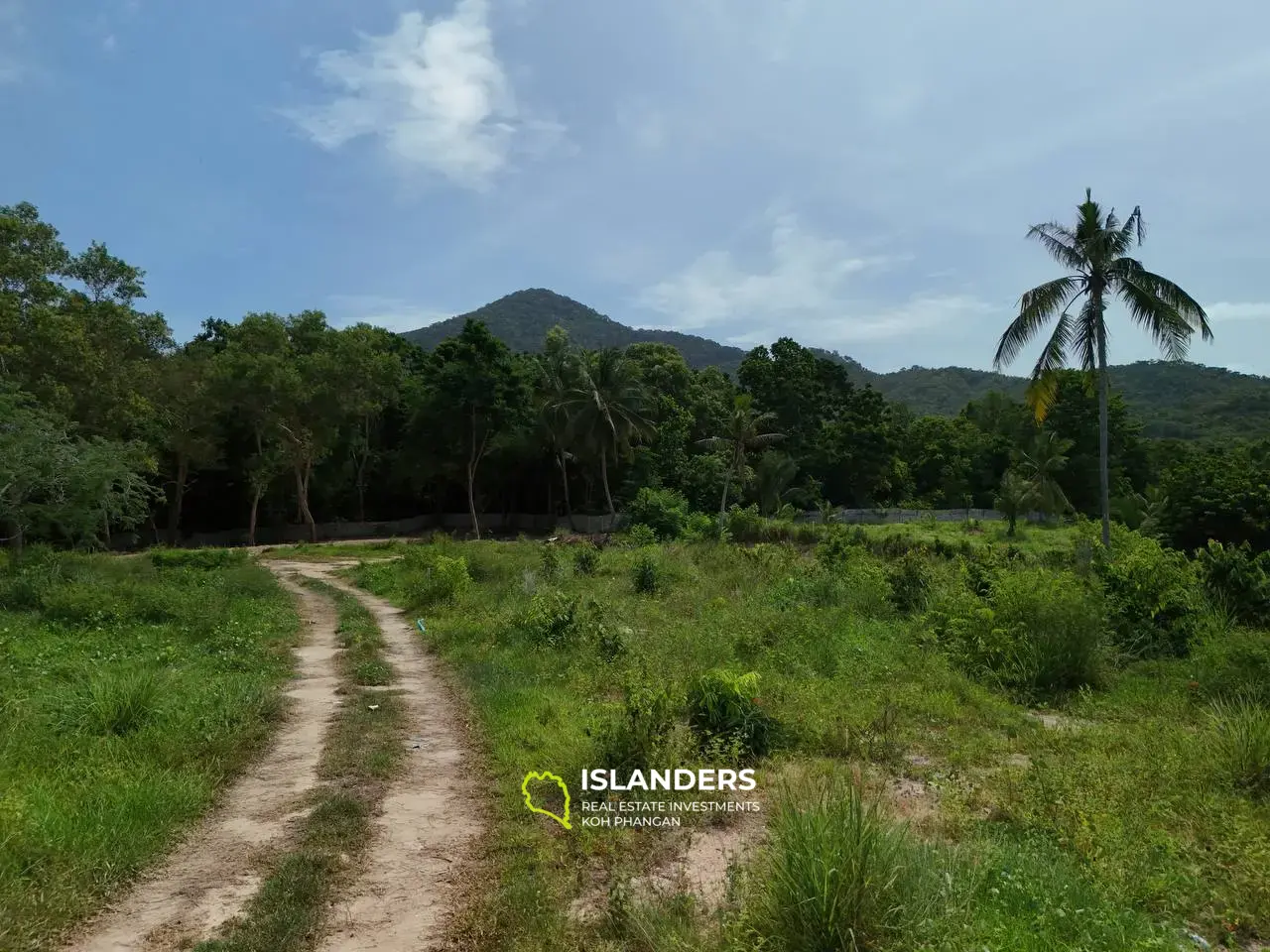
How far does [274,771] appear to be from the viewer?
20.1 feet

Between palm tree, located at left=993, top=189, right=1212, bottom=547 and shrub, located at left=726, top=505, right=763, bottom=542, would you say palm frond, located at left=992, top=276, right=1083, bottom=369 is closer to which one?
palm tree, located at left=993, top=189, right=1212, bottom=547

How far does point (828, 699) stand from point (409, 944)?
17.3ft

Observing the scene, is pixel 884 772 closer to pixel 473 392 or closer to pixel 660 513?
pixel 660 513

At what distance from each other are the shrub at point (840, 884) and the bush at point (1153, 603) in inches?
343

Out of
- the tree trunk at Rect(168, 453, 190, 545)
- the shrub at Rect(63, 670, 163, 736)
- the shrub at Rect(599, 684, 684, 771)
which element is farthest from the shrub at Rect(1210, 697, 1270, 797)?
the tree trunk at Rect(168, 453, 190, 545)

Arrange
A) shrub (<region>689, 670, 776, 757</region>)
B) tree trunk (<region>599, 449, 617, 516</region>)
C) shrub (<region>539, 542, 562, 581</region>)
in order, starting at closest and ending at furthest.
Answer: shrub (<region>689, 670, 776, 757</region>)
shrub (<region>539, 542, 562, 581</region>)
tree trunk (<region>599, 449, 617, 516</region>)

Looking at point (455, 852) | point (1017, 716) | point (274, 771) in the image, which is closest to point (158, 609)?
point (274, 771)

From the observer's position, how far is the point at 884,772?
6113mm

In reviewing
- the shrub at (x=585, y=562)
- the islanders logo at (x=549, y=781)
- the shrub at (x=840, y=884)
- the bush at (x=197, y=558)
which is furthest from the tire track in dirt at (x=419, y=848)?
the bush at (x=197, y=558)

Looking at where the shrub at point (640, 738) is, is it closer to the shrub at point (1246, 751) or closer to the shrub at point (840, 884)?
the shrub at point (840, 884)

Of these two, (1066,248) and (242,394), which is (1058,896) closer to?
(1066,248)

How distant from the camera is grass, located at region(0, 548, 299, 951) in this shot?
164 inches

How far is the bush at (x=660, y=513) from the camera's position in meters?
37.3

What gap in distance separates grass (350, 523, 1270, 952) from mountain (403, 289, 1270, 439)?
Result: 37788 mm
